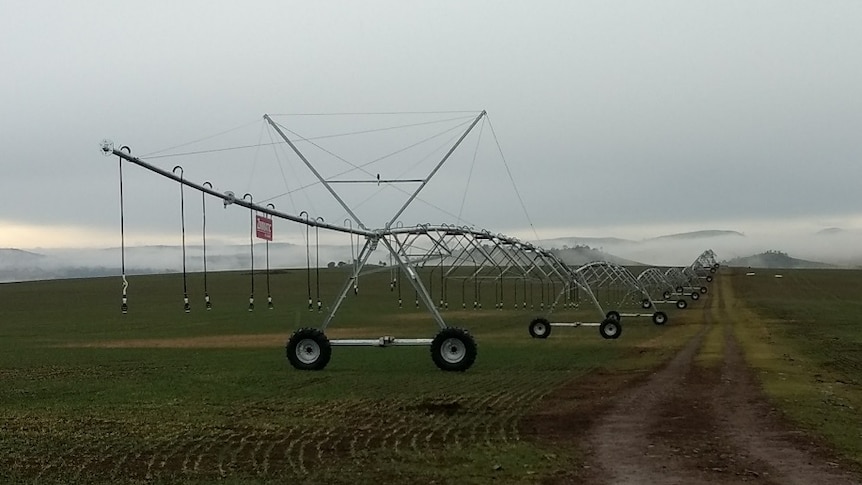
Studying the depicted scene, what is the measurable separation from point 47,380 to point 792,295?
3967 inches

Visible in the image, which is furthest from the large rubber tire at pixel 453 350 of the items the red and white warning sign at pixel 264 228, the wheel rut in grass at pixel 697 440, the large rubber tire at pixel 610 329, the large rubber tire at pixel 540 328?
the large rubber tire at pixel 610 329

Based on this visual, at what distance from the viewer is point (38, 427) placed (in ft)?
56.5

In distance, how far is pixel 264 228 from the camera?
24391mm

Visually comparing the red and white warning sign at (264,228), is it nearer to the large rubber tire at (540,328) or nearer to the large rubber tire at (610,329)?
the large rubber tire at (540,328)

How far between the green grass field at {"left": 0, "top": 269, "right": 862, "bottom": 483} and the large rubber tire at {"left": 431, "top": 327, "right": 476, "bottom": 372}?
421mm

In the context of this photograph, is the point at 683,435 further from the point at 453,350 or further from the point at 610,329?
the point at 610,329

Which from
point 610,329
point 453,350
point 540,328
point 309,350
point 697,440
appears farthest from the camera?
point 610,329

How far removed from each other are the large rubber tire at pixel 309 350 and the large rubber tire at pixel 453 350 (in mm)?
3102

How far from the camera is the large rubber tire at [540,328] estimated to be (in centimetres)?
4378

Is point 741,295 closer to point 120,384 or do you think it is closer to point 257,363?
point 257,363

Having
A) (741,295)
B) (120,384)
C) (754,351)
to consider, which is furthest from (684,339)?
(741,295)

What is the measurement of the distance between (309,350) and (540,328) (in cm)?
1780

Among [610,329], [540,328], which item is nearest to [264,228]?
[540,328]

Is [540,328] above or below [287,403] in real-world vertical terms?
above
